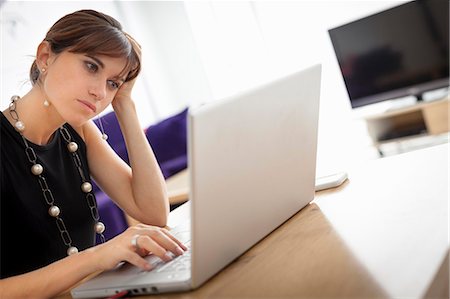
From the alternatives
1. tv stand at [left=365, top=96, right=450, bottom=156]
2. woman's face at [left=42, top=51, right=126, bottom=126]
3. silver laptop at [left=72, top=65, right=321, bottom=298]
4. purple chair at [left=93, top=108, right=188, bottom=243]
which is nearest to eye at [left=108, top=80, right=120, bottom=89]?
woman's face at [left=42, top=51, right=126, bottom=126]

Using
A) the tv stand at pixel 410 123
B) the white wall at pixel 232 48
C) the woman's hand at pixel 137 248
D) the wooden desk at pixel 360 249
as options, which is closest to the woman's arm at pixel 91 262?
the woman's hand at pixel 137 248

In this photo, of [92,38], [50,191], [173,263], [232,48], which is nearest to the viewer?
[173,263]

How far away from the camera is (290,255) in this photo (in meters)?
0.77

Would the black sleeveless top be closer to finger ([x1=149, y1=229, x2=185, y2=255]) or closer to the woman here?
the woman

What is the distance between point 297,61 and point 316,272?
4.40m

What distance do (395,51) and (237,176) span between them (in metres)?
3.58

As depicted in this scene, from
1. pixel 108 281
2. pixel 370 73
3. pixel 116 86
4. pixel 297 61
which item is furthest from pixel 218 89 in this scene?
pixel 108 281

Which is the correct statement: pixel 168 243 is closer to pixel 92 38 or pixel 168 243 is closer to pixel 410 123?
pixel 92 38

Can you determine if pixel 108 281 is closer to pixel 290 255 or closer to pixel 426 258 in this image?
pixel 290 255

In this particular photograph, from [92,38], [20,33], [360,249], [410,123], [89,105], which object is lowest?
[410,123]

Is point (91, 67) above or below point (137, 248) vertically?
above

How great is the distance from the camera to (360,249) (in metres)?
0.73

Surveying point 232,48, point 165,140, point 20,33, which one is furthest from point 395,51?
point 20,33

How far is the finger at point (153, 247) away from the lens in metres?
0.85
